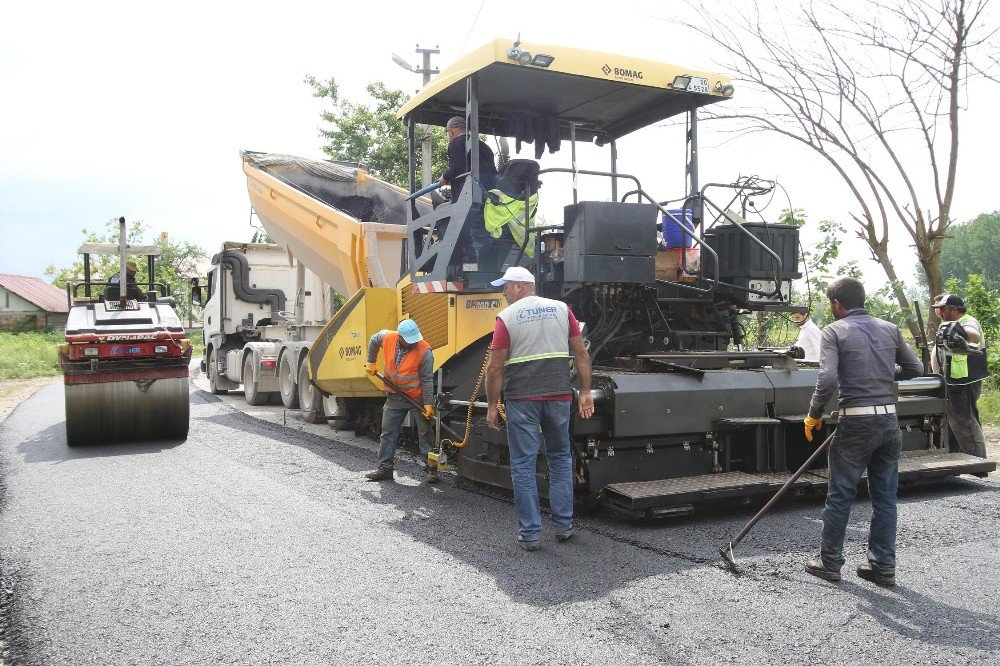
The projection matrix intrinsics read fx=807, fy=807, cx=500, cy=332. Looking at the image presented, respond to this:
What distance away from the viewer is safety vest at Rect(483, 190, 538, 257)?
5715 millimetres

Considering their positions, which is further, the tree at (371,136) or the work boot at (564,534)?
the tree at (371,136)

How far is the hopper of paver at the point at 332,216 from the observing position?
8.36 meters

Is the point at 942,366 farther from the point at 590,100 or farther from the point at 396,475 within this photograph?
A: the point at 396,475

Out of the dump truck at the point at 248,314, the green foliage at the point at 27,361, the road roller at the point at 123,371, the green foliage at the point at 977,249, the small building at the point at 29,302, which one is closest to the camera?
the road roller at the point at 123,371

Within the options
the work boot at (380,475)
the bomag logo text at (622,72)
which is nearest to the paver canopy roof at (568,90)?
the bomag logo text at (622,72)

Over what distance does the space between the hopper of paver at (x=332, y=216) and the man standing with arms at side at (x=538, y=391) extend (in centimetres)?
377

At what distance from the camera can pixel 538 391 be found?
4.64m

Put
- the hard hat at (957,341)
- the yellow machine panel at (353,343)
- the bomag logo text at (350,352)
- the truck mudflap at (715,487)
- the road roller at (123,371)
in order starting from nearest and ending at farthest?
the truck mudflap at (715,487), the hard hat at (957,341), the yellow machine panel at (353,343), the bomag logo text at (350,352), the road roller at (123,371)

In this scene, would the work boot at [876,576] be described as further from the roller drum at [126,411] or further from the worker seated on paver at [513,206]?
the roller drum at [126,411]

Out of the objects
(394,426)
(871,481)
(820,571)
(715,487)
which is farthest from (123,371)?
(871,481)

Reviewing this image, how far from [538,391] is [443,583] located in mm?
1248

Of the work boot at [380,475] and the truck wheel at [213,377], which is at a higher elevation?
the truck wheel at [213,377]

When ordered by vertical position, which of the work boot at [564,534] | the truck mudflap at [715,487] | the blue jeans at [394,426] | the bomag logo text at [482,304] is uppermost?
the bomag logo text at [482,304]

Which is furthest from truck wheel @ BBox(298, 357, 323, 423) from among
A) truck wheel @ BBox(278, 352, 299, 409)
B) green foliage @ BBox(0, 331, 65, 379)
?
green foliage @ BBox(0, 331, 65, 379)
